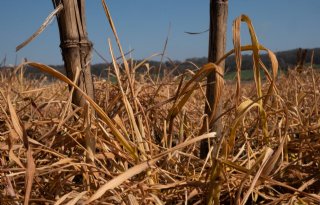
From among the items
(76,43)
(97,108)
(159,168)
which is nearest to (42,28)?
(76,43)

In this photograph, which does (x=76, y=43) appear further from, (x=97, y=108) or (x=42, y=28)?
(x=97, y=108)

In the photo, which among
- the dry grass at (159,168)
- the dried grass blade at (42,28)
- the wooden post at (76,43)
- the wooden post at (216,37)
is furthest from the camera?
the wooden post at (76,43)

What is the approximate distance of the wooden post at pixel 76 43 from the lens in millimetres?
1102

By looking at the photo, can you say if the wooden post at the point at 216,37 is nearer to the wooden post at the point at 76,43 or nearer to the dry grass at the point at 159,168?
the dry grass at the point at 159,168

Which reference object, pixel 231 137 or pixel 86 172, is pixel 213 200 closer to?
pixel 231 137

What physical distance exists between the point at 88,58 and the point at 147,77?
0.72 metres

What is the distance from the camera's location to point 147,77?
1.85m

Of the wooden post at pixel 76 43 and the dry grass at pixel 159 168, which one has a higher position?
the wooden post at pixel 76 43

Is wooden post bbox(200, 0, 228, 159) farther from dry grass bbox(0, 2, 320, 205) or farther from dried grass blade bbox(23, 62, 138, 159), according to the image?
dried grass blade bbox(23, 62, 138, 159)

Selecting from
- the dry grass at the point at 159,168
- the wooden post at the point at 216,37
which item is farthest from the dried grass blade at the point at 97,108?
the wooden post at the point at 216,37

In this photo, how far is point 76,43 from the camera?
1115 millimetres

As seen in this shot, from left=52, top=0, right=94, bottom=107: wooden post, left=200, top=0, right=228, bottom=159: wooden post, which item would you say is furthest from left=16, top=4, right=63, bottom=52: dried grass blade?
left=200, top=0, right=228, bottom=159: wooden post

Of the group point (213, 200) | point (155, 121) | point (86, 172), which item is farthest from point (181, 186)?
point (155, 121)

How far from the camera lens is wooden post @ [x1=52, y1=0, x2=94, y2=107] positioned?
3.61 ft
